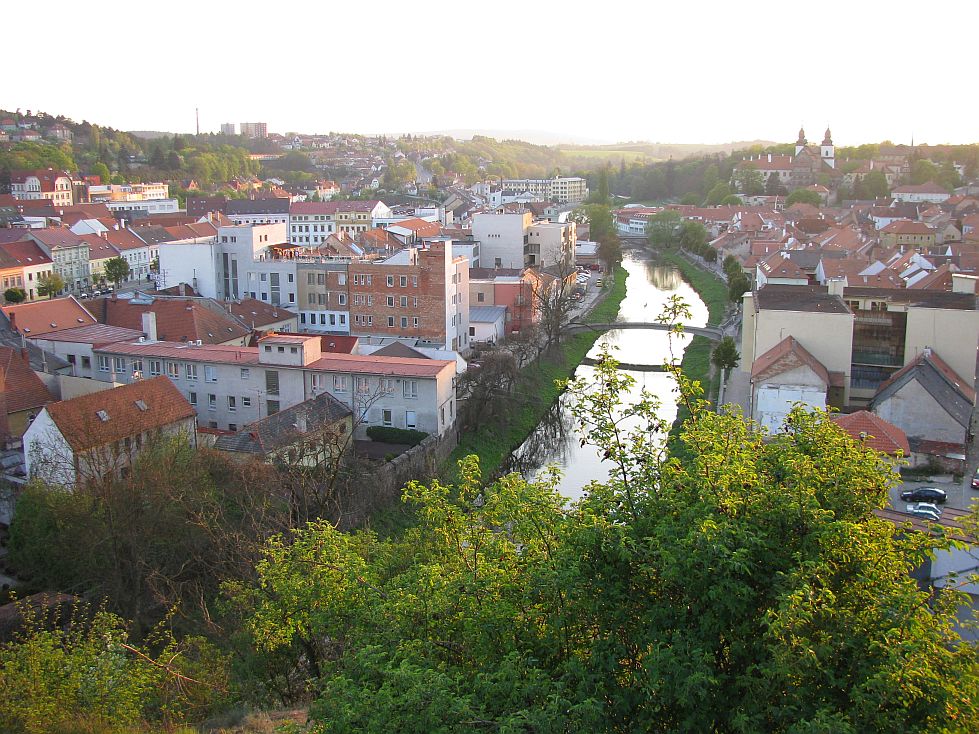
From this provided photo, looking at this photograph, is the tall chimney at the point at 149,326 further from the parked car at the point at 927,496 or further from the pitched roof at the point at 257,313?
the parked car at the point at 927,496

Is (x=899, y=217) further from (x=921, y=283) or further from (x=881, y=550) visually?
(x=881, y=550)

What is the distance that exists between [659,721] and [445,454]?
1112cm

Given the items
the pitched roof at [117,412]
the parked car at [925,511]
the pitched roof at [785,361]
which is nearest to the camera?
the parked car at [925,511]

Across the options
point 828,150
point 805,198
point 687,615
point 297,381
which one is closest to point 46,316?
point 297,381

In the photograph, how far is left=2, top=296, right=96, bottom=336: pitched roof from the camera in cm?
1823

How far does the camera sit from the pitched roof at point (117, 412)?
1162cm

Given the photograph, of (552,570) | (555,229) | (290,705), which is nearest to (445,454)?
(290,705)

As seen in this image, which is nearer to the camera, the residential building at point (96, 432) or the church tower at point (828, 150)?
the residential building at point (96, 432)

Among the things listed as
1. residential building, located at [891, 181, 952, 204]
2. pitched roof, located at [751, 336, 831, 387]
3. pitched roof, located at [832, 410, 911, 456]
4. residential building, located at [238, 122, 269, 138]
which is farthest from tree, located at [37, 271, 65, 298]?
residential building, located at [238, 122, 269, 138]

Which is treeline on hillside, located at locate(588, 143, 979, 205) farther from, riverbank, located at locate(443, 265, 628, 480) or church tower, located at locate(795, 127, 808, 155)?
riverbank, located at locate(443, 265, 628, 480)

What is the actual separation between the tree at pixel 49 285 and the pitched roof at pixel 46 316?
8.28 m

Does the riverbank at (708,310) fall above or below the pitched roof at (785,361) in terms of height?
below

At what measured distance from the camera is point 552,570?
179 inches

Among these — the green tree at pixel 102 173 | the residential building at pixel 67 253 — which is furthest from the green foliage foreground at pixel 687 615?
the green tree at pixel 102 173
